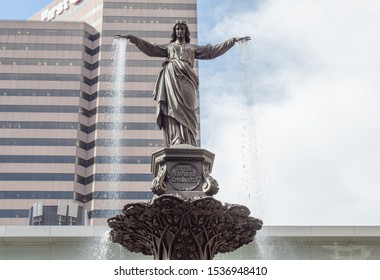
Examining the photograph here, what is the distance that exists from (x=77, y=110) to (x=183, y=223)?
91.7 metres

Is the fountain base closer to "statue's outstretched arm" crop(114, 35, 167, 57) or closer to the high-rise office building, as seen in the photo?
"statue's outstretched arm" crop(114, 35, 167, 57)

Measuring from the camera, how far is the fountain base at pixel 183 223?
39.8ft

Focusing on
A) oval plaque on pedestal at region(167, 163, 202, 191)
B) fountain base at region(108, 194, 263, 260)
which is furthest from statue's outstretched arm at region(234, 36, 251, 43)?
fountain base at region(108, 194, 263, 260)

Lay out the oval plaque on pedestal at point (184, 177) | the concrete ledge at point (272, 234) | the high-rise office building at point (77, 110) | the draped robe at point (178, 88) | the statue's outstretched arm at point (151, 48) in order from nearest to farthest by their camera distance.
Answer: the oval plaque on pedestal at point (184, 177) → the draped robe at point (178, 88) → the statue's outstretched arm at point (151, 48) → the concrete ledge at point (272, 234) → the high-rise office building at point (77, 110)

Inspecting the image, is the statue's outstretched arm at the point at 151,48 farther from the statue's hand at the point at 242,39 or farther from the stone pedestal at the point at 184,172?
the stone pedestal at the point at 184,172

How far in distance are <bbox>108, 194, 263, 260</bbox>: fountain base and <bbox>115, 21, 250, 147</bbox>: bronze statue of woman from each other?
223 centimetres

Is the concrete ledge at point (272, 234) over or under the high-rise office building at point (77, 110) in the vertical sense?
under

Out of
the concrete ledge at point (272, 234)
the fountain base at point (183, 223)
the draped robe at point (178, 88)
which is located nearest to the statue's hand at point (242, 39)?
the draped robe at point (178, 88)

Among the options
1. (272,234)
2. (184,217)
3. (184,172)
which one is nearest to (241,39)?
(184,172)

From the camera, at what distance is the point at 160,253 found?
40.8 feet

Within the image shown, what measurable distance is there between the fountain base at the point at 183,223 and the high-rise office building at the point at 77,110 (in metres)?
78.8

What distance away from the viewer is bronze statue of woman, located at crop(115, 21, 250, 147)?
14234mm

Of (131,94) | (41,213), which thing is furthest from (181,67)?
(131,94)

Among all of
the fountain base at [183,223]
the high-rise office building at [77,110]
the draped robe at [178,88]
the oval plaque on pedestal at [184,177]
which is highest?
the high-rise office building at [77,110]
